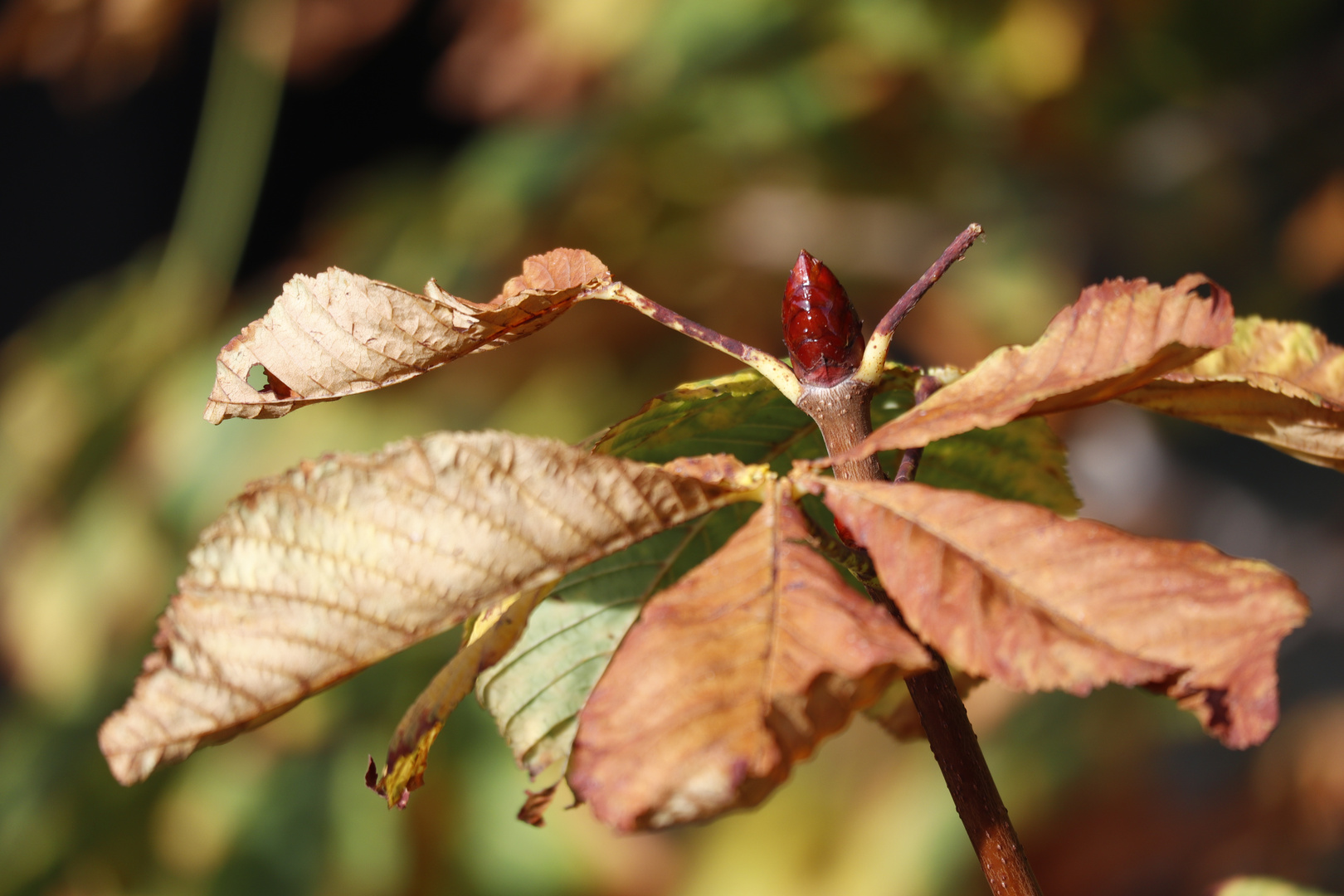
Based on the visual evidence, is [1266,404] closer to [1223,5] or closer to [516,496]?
[516,496]

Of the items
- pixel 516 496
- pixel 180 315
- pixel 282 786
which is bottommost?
pixel 282 786

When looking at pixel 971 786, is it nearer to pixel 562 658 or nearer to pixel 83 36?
pixel 562 658

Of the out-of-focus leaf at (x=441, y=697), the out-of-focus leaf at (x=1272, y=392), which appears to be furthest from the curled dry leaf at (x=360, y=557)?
the out-of-focus leaf at (x=1272, y=392)

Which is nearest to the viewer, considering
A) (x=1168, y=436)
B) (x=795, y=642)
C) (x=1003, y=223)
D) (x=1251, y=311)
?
(x=795, y=642)

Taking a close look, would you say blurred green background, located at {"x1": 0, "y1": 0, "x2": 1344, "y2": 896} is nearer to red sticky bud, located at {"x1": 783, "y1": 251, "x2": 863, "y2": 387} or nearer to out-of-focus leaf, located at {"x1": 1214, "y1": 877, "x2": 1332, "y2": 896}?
out-of-focus leaf, located at {"x1": 1214, "y1": 877, "x2": 1332, "y2": 896}

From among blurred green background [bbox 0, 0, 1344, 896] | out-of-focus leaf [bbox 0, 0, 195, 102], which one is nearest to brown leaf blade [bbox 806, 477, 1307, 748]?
blurred green background [bbox 0, 0, 1344, 896]

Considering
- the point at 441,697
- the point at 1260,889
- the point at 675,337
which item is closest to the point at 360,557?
the point at 441,697

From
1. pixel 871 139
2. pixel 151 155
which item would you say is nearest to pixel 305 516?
pixel 871 139
